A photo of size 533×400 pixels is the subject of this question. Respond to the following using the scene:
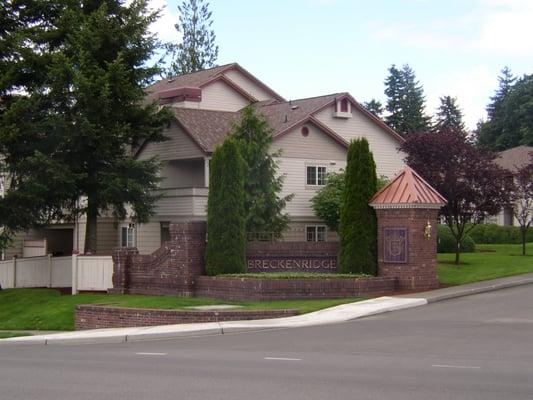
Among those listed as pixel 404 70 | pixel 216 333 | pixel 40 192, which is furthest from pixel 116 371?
pixel 404 70

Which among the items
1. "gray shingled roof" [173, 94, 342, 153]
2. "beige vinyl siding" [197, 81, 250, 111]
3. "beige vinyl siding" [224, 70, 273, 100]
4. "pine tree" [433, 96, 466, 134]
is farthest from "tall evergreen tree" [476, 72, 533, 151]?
"gray shingled roof" [173, 94, 342, 153]

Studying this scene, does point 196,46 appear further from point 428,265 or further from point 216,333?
point 216,333

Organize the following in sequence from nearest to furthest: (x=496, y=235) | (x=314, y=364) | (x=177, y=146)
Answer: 1. (x=314, y=364)
2. (x=177, y=146)
3. (x=496, y=235)

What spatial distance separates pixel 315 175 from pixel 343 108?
4620mm

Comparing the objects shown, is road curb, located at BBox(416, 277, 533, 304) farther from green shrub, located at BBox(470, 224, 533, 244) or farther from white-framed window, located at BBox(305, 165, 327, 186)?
green shrub, located at BBox(470, 224, 533, 244)

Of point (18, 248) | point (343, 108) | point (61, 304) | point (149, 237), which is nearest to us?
point (61, 304)

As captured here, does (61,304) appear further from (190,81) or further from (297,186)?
(190,81)

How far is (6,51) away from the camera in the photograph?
32.2 metres

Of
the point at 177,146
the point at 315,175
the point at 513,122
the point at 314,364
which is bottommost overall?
the point at 314,364

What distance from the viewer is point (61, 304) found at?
2761 cm

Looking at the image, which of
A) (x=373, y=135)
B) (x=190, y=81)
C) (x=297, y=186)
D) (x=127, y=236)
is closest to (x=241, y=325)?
(x=297, y=186)

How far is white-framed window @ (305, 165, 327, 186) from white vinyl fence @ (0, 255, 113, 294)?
1200 cm

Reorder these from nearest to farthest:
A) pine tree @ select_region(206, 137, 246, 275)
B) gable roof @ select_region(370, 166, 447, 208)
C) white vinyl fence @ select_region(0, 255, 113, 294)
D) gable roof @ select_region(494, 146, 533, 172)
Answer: gable roof @ select_region(370, 166, 447, 208)
pine tree @ select_region(206, 137, 246, 275)
white vinyl fence @ select_region(0, 255, 113, 294)
gable roof @ select_region(494, 146, 533, 172)

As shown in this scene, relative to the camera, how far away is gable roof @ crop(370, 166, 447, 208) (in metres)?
25.1
